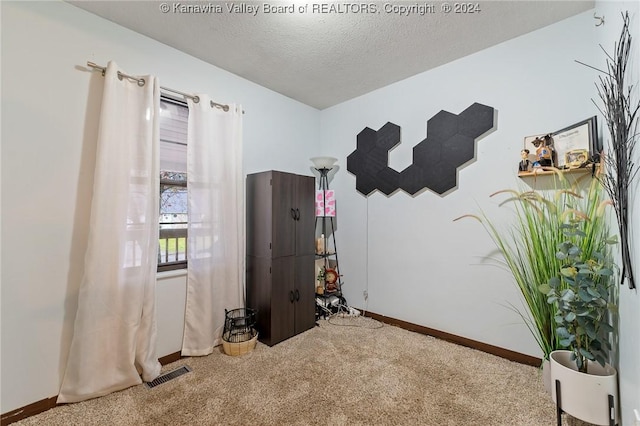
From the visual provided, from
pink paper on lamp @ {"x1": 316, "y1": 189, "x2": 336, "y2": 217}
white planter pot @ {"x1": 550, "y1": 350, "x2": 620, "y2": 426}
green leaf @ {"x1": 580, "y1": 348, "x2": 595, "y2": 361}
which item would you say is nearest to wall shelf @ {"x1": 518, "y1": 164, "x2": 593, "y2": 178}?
green leaf @ {"x1": 580, "y1": 348, "x2": 595, "y2": 361}

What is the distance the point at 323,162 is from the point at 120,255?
7.08ft

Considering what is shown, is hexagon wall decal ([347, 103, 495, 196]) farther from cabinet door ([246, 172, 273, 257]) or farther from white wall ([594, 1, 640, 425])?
cabinet door ([246, 172, 273, 257])

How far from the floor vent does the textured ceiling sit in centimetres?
261

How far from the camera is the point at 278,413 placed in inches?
64.4

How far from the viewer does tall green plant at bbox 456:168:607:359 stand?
64.8 inches

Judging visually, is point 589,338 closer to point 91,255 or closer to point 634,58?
point 634,58

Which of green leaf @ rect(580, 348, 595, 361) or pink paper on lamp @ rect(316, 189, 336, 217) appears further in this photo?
pink paper on lamp @ rect(316, 189, 336, 217)

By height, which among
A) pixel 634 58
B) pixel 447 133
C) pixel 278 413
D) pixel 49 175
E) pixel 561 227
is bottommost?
pixel 278 413

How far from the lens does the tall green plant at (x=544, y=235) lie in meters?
1.65

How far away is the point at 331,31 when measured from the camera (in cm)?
→ 212

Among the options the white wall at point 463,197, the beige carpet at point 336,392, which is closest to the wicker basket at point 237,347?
the beige carpet at point 336,392

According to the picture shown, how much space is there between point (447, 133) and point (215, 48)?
2.20 m

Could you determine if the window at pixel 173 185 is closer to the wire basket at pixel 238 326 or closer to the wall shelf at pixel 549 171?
the wire basket at pixel 238 326

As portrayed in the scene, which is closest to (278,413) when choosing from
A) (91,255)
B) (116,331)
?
(116,331)
